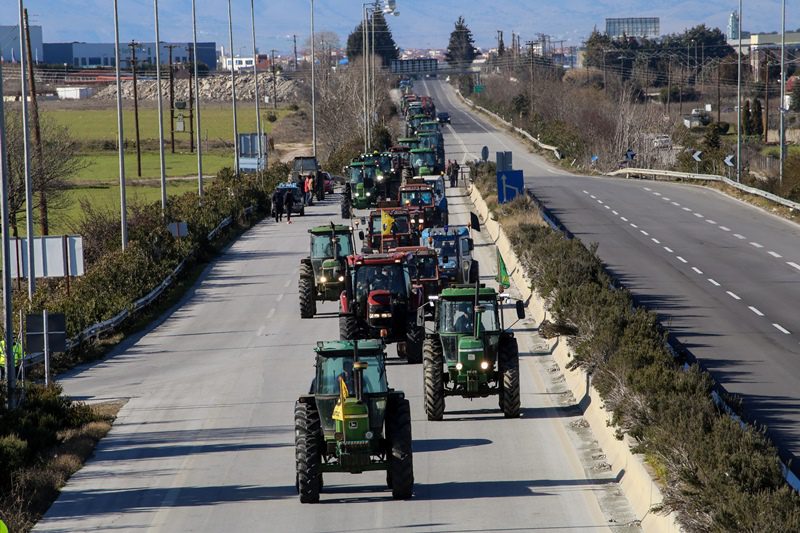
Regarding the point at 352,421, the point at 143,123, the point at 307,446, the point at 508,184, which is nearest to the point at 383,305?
the point at 307,446

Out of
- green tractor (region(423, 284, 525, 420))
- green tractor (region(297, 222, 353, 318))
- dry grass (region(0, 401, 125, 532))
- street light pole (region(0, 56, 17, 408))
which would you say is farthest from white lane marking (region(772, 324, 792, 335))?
street light pole (region(0, 56, 17, 408))

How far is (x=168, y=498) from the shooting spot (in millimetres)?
18812

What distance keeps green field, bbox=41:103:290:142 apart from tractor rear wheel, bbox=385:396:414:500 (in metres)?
108

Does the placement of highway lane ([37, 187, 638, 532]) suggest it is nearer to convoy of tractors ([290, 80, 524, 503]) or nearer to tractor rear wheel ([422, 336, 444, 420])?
tractor rear wheel ([422, 336, 444, 420])

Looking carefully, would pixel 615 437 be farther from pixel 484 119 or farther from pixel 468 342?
pixel 484 119

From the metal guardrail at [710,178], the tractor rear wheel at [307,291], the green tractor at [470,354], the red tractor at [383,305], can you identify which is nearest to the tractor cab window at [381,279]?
the red tractor at [383,305]

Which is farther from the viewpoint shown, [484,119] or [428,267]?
[484,119]

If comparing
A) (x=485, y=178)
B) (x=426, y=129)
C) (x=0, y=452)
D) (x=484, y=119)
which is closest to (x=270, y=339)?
(x=0, y=452)

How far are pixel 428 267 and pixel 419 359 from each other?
4937 millimetres

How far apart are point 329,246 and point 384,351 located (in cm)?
1545

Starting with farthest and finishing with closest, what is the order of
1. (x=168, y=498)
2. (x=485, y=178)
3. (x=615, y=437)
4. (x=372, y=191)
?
(x=485, y=178), (x=372, y=191), (x=615, y=437), (x=168, y=498)

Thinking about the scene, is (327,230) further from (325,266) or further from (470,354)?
(470,354)

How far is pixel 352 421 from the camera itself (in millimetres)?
17047

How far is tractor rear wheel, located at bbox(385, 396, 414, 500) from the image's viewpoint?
17.4 meters
